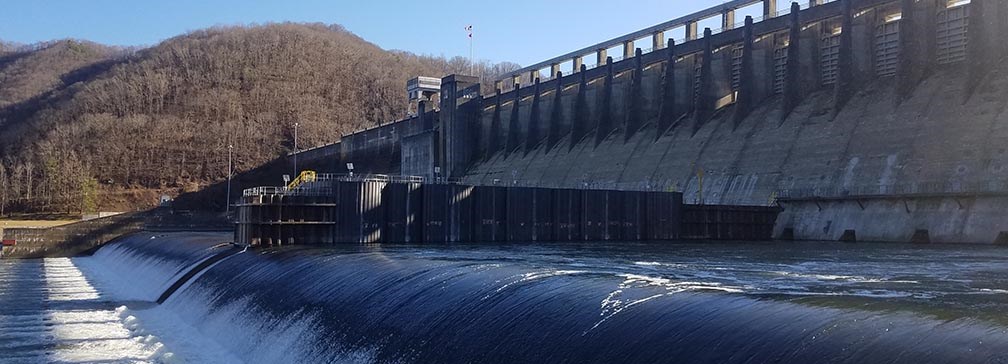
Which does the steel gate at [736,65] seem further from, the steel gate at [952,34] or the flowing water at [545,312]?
the flowing water at [545,312]

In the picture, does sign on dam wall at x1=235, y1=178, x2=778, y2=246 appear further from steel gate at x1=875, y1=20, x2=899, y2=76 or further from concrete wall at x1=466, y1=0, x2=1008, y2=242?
steel gate at x1=875, y1=20, x2=899, y2=76

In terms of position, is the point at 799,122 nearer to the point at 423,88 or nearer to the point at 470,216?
the point at 470,216

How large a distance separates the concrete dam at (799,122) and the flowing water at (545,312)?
1292 centimetres

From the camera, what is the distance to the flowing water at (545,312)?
10203mm

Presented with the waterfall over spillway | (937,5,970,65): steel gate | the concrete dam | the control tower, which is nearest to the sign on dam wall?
the concrete dam

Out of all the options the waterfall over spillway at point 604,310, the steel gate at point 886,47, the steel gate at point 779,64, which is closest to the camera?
the waterfall over spillway at point 604,310

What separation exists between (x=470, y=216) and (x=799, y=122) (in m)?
26.4

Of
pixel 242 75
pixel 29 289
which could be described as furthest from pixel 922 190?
pixel 242 75

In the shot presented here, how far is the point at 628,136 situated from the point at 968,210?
3353cm

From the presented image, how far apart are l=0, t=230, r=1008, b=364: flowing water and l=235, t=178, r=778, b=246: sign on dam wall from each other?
365 centimetres

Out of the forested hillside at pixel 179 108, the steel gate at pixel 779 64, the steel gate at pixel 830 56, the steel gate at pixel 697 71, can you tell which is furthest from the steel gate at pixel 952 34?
the forested hillside at pixel 179 108

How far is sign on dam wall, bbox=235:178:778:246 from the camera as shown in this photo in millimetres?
A: 34188

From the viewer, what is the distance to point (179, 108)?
146 metres

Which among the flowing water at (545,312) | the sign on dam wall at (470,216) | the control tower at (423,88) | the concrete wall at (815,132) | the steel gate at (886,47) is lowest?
the flowing water at (545,312)
